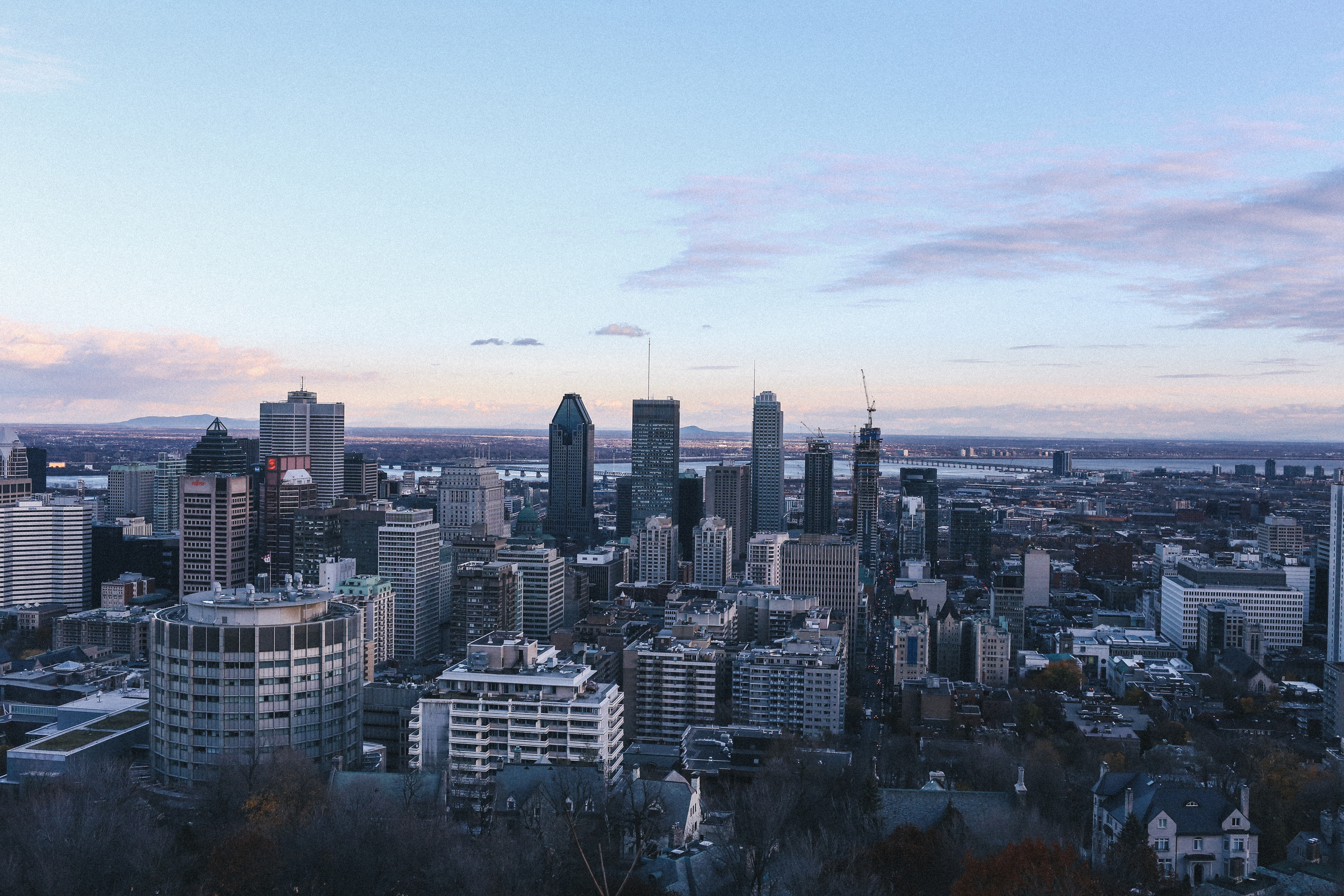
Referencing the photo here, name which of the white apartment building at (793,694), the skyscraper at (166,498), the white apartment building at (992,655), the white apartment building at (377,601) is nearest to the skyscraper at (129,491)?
the skyscraper at (166,498)

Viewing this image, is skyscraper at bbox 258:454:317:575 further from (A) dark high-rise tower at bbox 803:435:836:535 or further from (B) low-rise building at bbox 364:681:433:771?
(A) dark high-rise tower at bbox 803:435:836:535

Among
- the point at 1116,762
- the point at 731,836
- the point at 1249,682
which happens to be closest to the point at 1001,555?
the point at 1249,682

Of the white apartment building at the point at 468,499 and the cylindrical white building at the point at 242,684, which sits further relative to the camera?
the white apartment building at the point at 468,499

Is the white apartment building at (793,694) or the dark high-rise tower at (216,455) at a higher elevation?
the dark high-rise tower at (216,455)

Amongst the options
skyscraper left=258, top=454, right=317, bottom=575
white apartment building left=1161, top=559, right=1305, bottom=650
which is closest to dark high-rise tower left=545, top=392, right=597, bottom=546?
skyscraper left=258, top=454, right=317, bottom=575

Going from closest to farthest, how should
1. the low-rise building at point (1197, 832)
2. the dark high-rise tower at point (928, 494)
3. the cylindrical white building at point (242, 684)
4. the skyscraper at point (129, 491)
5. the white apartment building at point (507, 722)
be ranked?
the low-rise building at point (1197, 832) < the cylindrical white building at point (242, 684) < the white apartment building at point (507, 722) < the dark high-rise tower at point (928, 494) < the skyscraper at point (129, 491)

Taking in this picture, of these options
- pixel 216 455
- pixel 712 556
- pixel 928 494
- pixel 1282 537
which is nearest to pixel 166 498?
pixel 216 455

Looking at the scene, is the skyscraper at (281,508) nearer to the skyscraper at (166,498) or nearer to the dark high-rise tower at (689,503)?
the skyscraper at (166,498)

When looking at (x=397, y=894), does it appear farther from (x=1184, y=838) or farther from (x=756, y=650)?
(x=756, y=650)
